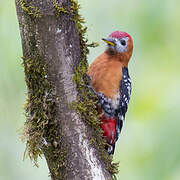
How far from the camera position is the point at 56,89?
252 centimetres

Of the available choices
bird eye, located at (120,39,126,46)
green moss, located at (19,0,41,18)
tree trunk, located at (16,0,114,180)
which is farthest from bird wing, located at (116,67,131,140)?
green moss, located at (19,0,41,18)

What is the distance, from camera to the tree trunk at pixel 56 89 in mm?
2398

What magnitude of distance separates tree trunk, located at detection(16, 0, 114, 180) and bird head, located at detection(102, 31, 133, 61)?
66.1 inches

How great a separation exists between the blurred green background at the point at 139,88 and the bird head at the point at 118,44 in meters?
0.11

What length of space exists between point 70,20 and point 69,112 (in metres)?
0.73

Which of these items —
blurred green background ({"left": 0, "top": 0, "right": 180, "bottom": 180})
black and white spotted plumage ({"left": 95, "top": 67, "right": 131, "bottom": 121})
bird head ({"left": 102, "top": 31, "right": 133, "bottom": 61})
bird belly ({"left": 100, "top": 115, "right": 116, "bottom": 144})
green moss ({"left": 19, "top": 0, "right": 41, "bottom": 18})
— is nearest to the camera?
green moss ({"left": 19, "top": 0, "right": 41, "bottom": 18})

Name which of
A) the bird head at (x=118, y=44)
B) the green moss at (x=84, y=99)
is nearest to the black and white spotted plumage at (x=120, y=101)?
the bird head at (x=118, y=44)

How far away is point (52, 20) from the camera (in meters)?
2.41

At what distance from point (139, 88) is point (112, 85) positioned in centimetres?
113

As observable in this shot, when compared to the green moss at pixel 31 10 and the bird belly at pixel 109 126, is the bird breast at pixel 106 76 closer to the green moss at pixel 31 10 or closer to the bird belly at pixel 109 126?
the bird belly at pixel 109 126

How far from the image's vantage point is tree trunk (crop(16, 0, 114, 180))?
240cm

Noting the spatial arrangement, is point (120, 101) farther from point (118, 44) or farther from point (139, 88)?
point (139, 88)

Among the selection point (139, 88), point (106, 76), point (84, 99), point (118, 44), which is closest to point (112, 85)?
point (106, 76)

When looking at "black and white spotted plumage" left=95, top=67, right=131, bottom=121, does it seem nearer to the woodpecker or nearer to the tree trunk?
the woodpecker
